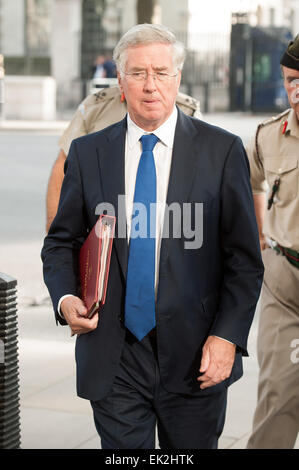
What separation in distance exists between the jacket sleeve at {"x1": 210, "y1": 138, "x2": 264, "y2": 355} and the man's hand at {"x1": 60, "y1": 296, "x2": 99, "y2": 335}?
382 mm

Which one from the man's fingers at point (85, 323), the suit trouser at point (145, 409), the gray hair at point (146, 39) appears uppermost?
the gray hair at point (146, 39)

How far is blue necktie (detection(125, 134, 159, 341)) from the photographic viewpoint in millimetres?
3045

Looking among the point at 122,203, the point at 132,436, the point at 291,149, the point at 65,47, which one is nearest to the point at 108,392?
the point at 132,436

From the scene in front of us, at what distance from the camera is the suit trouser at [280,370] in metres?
4.16

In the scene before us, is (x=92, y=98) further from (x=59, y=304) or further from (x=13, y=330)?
(x=59, y=304)

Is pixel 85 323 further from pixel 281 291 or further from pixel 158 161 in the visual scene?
pixel 281 291

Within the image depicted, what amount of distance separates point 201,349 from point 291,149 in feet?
4.62

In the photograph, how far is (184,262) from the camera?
303 centimetres

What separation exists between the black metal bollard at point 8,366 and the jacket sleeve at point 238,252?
0.98 meters

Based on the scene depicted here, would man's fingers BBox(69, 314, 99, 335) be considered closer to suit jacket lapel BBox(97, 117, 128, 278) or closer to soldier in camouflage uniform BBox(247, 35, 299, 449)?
suit jacket lapel BBox(97, 117, 128, 278)

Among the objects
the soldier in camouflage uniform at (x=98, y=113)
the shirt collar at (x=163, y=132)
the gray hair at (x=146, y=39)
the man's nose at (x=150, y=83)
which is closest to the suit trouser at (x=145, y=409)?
the shirt collar at (x=163, y=132)

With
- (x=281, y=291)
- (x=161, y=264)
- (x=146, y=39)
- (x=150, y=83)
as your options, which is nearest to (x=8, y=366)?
(x=161, y=264)

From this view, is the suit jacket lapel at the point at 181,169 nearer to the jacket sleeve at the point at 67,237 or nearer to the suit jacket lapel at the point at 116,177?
the suit jacket lapel at the point at 116,177

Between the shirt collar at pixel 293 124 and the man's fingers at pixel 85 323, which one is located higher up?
the shirt collar at pixel 293 124
